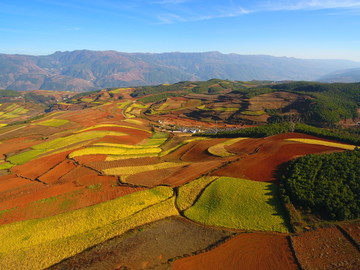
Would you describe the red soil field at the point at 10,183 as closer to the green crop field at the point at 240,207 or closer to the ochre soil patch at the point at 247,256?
the green crop field at the point at 240,207

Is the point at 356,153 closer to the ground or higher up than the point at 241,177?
higher up

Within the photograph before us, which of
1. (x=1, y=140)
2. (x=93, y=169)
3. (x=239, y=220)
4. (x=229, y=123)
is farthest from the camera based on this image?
(x=229, y=123)

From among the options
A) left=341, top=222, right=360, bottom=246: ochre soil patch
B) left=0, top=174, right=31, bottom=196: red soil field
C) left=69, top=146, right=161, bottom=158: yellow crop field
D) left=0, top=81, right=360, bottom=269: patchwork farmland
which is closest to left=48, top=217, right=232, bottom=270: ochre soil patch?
left=0, top=81, right=360, bottom=269: patchwork farmland

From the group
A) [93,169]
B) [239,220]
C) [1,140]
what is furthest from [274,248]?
[1,140]

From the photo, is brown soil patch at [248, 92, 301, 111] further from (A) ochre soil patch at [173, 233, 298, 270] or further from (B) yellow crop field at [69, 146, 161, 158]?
(A) ochre soil patch at [173, 233, 298, 270]

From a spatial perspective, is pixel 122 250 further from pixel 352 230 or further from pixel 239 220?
pixel 352 230

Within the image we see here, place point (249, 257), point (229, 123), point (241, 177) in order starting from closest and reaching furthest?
point (249, 257) → point (241, 177) → point (229, 123)
